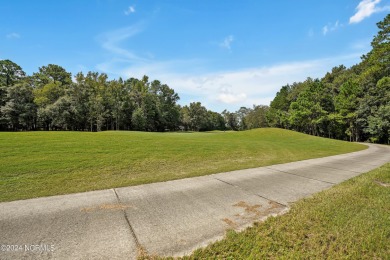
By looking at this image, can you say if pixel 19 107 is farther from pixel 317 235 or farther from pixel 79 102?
pixel 317 235

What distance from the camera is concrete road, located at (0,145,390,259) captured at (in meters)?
2.55

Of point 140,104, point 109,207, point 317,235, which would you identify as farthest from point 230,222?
point 140,104

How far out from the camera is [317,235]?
290 cm

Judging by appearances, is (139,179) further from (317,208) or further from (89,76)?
(89,76)

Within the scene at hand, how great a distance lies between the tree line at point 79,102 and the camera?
38.2 metres

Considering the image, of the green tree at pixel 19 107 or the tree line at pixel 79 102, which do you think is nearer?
the green tree at pixel 19 107

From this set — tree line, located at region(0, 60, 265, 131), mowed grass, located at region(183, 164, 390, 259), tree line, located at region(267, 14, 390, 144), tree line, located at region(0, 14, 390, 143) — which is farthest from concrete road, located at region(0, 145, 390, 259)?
tree line, located at region(0, 60, 265, 131)

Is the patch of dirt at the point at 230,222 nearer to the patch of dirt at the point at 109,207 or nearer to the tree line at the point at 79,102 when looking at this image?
the patch of dirt at the point at 109,207

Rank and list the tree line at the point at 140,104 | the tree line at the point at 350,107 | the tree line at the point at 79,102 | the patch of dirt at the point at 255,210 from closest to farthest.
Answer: the patch of dirt at the point at 255,210 → the tree line at the point at 350,107 → the tree line at the point at 140,104 → the tree line at the point at 79,102

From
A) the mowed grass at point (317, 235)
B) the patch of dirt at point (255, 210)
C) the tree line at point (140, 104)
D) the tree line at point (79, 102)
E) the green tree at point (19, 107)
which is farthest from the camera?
the tree line at point (79, 102)

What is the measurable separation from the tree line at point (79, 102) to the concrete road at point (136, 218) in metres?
43.2

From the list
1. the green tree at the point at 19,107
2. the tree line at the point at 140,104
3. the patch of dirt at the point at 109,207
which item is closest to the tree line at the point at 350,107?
the tree line at the point at 140,104

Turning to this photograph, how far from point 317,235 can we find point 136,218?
307 centimetres

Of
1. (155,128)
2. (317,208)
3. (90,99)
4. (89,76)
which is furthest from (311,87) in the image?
(89,76)
